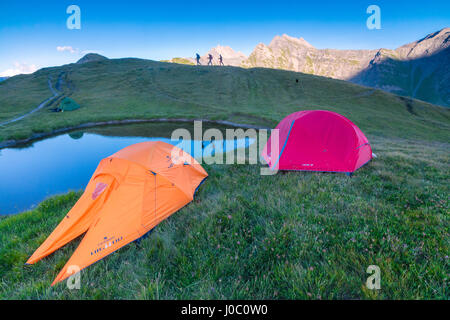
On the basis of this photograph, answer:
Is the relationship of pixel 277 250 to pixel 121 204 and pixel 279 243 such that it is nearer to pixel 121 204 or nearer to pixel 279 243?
pixel 279 243

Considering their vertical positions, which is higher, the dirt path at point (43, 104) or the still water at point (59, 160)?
the dirt path at point (43, 104)

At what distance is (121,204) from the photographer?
16.8ft

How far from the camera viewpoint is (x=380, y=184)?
6.21m

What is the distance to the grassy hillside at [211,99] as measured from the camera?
104ft

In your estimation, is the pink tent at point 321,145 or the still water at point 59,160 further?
the still water at point 59,160

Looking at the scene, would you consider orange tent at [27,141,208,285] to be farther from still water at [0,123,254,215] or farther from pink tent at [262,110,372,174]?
still water at [0,123,254,215]

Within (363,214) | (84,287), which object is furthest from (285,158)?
(84,287)

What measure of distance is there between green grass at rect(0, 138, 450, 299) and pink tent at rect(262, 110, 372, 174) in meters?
1.62

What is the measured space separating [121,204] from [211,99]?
158 ft

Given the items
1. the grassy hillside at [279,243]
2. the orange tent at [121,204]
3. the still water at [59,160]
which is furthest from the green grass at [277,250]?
the still water at [59,160]

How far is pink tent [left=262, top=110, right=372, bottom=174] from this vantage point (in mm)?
7719

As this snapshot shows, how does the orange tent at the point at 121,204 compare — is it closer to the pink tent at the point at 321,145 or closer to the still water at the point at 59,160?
the pink tent at the point at 321,145

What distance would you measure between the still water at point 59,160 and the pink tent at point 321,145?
7.87 metres

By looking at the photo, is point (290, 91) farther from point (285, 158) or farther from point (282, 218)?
point (282, 218)
